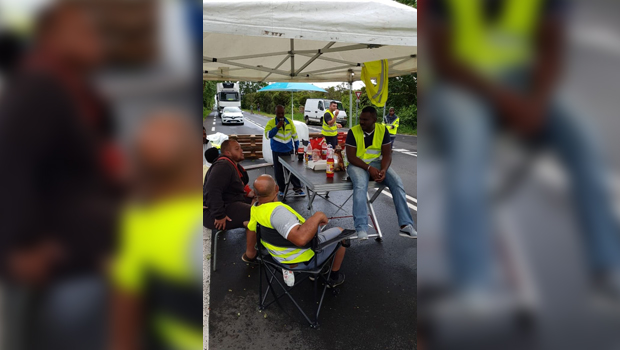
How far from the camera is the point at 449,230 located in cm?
77

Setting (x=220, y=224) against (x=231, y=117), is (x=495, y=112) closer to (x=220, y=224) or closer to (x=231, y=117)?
(x=220, y=224)

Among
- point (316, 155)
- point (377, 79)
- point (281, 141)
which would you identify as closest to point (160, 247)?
point (316, 155)

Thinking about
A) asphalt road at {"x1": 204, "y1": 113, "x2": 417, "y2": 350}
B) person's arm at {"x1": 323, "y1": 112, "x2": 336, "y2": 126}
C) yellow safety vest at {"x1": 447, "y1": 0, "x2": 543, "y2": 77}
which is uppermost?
person's arm at {"x1": 323, "y1": 112, "x2": 336, "y2": 126}

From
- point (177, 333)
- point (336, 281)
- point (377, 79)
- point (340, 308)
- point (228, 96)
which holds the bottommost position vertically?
point (340, 308)

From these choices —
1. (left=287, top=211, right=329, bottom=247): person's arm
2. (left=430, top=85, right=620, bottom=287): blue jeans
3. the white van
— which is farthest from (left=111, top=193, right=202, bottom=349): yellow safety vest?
the white van

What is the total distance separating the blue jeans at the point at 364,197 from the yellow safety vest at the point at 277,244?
1259 mm

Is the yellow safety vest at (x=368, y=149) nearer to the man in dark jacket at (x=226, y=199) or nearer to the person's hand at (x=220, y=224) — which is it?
the man in dark jacket at (x=226, y=199)

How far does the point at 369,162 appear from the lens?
4262 millimetres

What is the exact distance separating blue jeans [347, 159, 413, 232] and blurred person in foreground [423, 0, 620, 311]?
308cm

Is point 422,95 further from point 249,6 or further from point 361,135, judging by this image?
point 361,135

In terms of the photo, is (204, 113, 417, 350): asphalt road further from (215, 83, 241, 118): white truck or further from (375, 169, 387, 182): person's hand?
(215, 83, 241, 118): white truck

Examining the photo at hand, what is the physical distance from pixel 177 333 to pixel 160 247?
0.73 ft

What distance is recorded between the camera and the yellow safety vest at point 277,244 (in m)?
2.65

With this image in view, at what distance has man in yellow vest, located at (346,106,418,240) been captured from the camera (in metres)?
3.92
